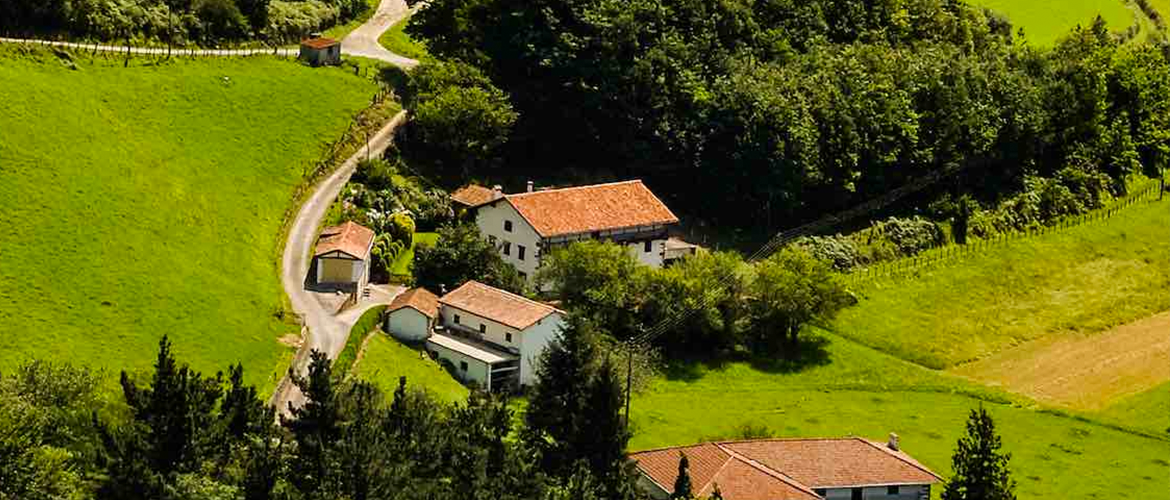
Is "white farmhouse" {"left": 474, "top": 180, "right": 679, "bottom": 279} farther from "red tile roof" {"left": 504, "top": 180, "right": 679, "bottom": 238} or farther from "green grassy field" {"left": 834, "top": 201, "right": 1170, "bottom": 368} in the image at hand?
"green grassy field" {"left": 834, "top": 201, "right": 1170, "bottom": 368}

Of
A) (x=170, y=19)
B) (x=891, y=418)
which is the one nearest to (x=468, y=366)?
(x=891, y=418)

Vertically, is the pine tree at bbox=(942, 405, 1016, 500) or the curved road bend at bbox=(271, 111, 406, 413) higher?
the curved road bend at bbox=(271, 111, 406, 413)

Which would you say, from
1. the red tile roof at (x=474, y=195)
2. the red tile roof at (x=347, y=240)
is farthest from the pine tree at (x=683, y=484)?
the red tile roof at (x=474, y=195)

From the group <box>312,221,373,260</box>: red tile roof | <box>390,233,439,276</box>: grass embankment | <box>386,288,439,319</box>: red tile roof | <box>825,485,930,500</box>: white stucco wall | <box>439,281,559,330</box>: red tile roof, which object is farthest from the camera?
<box>390,233,439,276</box>: grass embankment

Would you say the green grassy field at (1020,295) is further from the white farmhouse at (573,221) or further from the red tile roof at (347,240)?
the red tile roof at (347,240)

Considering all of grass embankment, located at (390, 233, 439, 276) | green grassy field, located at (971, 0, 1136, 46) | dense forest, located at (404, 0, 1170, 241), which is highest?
green grassy field, located at (971, 0, 1136, 46)

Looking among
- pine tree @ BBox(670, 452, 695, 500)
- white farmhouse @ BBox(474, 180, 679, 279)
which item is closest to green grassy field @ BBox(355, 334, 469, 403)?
white farmhouse @ BBox(474, 180, 679, 279)

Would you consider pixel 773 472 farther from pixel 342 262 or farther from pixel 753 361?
pixel 342 262
